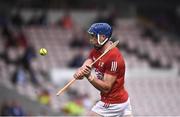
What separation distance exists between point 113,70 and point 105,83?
7.1 inches

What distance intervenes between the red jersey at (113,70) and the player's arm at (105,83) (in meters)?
0.05

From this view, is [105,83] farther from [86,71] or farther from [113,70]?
[86,71]

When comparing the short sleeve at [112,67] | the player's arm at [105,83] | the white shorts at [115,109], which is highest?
the short sleeve at [112,67]

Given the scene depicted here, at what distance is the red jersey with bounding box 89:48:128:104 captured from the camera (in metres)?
7.70

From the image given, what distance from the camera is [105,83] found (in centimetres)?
762

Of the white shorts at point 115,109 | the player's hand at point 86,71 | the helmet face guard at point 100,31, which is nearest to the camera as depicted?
the player's hand at point 86,71

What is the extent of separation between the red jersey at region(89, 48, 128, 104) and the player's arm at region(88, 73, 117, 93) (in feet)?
0.18

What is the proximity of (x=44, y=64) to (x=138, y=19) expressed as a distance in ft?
16.6

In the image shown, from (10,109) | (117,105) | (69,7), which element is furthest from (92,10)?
(117,105)

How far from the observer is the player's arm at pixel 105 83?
296 inches

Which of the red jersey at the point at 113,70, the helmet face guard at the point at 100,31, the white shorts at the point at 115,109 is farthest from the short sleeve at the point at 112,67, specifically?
the white shorts at the point at 115,109

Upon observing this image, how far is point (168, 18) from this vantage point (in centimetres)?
2188

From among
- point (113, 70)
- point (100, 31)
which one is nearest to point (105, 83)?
point (113, 70)

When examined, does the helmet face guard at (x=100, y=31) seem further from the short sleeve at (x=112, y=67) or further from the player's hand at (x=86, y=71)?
the player's hand at (x=86, y=71)
